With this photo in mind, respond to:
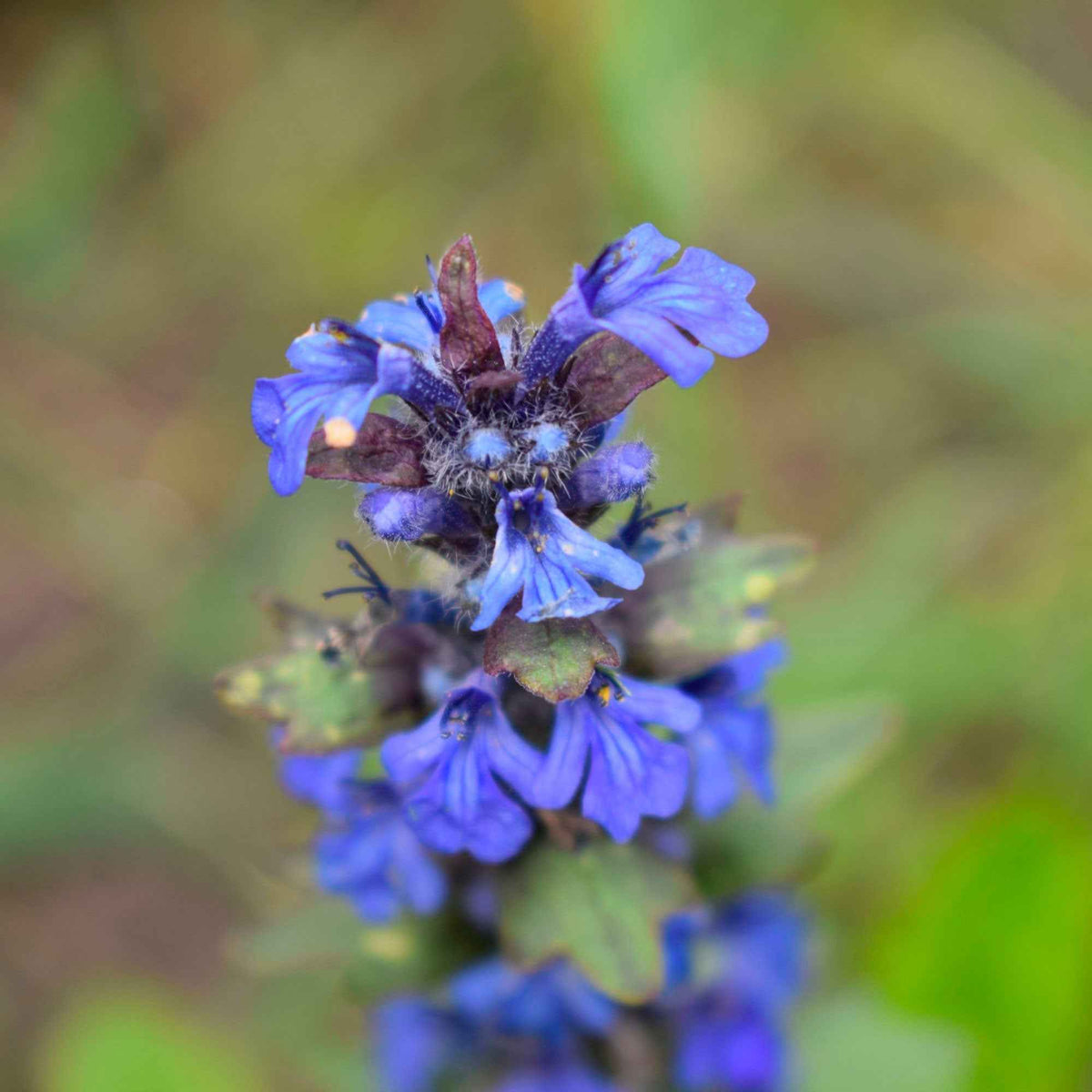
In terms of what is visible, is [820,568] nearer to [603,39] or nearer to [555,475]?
[603,39]

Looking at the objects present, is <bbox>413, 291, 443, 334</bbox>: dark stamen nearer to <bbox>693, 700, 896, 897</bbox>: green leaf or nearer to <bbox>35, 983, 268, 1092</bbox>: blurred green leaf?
<bbox>693, 700, 896, 897</bbox>: green leaf

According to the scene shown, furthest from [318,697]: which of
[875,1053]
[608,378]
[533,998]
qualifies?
[875,1053]

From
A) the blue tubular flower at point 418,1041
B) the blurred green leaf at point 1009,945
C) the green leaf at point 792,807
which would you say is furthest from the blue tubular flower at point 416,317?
the blurred green leaf at point 1009,945

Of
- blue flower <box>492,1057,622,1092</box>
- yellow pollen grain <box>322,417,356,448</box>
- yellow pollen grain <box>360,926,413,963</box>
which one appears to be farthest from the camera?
blue flower <box>492,1057,622,1092</box>

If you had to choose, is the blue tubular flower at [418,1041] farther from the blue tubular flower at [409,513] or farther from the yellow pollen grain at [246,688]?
the blue tubular flower at [409,513]

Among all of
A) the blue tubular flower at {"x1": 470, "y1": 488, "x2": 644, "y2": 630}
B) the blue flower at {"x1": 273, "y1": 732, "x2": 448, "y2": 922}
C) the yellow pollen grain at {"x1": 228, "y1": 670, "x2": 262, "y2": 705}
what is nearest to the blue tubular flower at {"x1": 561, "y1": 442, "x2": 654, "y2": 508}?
the blue tubular flower at {"x1": 470, "y1": 488, "x2": 644, "y2": 630}

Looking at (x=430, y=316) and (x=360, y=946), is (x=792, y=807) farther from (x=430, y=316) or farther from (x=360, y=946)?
(x=430, y=316)
